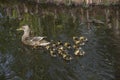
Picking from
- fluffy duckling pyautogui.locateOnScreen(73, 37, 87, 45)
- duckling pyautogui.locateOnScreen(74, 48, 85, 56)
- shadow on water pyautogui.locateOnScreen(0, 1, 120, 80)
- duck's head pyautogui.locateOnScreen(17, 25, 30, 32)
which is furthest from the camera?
duck's head pyautogui.locateOnScreen(17, 25, 30, 32)

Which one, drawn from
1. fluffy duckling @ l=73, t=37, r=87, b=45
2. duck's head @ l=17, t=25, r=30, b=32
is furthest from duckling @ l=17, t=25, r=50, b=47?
fluffy duckling @ l=73, t=37, r=87, b=45

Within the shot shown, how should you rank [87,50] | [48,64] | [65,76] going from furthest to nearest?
1. [87,50]
2. [48,64]
3. [65,76]

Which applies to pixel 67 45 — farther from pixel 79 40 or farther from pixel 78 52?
pixel 78 52

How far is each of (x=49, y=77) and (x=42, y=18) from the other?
25.1ft

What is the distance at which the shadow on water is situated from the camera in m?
12.8

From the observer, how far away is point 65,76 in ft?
41.0

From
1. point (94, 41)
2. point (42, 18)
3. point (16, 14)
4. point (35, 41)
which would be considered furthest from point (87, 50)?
point (16, 14)

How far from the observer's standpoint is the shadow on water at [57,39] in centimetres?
1283

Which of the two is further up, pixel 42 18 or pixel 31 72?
pixel 42 18

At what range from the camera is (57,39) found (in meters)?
16.0

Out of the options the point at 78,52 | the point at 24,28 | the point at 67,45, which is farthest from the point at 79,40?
the point at 24,28

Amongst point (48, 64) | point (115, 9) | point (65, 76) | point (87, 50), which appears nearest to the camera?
point (65, 76)

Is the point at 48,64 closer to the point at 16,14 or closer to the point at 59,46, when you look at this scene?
the point at 59,46

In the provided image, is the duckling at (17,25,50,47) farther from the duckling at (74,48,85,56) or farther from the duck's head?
the duckling at (74,48,85,56)
